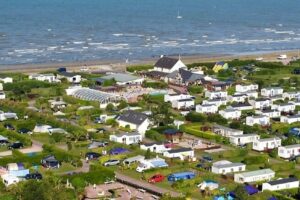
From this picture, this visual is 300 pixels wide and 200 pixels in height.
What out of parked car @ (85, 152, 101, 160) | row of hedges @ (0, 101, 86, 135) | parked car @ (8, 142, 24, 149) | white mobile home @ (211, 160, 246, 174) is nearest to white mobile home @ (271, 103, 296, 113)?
white mobile home @ (211, 160, 246, 174)

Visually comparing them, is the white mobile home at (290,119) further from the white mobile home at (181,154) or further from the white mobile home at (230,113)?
the white mobile home at (181,154)

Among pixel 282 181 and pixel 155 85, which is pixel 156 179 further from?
pixel 155 85

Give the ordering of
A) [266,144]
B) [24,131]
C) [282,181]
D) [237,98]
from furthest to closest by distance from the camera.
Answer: [237,98] → [24,131] → [266,144] → [282,181]

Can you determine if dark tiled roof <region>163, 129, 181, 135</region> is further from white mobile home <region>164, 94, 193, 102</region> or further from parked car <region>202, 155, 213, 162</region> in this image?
white mobile home <region>164, 94, 193, 102</region>

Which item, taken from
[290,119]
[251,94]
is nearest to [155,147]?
[290,119]

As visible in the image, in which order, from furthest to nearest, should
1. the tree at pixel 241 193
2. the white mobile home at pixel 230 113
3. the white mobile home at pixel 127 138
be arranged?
1. the white mobile home at pixel 230 113
2. the white mobile home at pixel 127 138
3. the tree at pixel 241 193

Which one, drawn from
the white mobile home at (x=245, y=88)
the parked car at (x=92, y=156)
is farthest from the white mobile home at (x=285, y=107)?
the parked car at (x=92, y=156)
